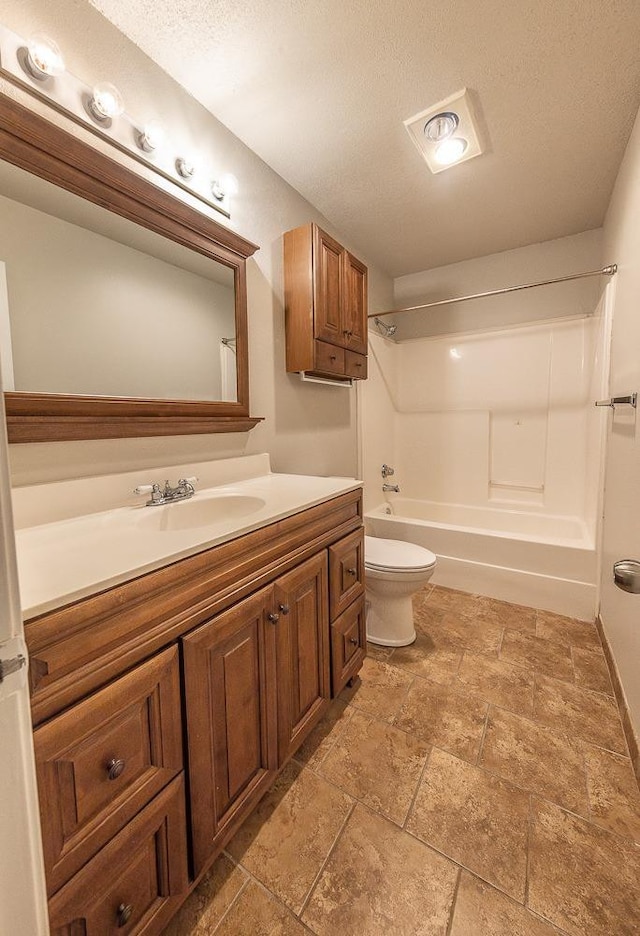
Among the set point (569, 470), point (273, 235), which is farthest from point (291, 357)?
point (569, 470)

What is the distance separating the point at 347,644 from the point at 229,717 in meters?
0.66

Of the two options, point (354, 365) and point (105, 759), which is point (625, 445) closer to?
point (354, 365)

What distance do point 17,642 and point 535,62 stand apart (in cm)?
214

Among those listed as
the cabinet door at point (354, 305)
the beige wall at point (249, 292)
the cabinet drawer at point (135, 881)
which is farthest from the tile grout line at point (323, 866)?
the cabinet door at point (354, 305)

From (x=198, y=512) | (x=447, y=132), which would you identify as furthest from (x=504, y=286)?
(x=198, y=512)

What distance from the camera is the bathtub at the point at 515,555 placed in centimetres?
211

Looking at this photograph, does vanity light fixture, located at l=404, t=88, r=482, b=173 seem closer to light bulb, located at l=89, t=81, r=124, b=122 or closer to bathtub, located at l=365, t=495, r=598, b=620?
light bulb, located at l=89, t=81, r=124, b=122

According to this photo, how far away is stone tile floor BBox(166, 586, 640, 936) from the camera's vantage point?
0.86 meters

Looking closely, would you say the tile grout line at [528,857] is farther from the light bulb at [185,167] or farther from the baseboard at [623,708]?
the light bulb at [185,167]

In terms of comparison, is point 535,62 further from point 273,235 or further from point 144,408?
point 144,408

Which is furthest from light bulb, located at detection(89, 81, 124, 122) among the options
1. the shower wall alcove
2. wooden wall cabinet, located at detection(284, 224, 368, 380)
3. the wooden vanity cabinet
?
the shower wall alcove

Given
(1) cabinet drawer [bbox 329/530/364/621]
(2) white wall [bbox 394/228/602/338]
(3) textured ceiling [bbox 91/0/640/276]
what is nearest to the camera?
(3) textured ceiling [bbox 91/0/640/276]

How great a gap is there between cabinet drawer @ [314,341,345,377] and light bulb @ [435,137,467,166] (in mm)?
957

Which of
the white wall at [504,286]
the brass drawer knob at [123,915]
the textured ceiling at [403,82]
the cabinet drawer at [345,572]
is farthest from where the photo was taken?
the white wall at [504,286]
